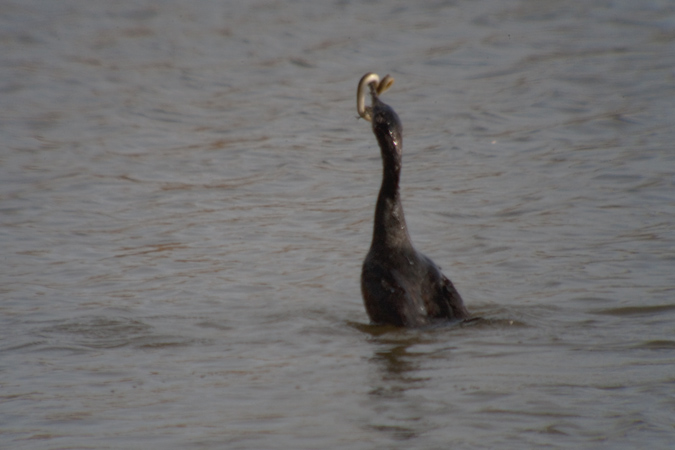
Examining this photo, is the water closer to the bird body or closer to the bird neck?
the bird body

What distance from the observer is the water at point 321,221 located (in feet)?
14.5

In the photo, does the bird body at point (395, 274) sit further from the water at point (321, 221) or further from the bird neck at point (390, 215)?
the water at point (321, 221)

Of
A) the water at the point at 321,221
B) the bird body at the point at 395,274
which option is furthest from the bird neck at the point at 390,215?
the water at the point at 321,221

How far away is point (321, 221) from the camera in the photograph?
8617mm

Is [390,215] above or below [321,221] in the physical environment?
Result: above

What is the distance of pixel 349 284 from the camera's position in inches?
279

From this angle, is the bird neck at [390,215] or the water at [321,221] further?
the bird neck at [390,215]

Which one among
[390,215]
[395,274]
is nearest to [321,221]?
[390,215]

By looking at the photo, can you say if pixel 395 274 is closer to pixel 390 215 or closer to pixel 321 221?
pixel 390 215

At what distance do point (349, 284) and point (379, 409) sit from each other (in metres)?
2.71

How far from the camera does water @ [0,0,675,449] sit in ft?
14.5

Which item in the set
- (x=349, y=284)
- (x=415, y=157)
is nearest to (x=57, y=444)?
(x=349, y=284)

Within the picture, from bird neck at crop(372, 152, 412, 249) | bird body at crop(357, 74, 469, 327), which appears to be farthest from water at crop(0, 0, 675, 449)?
bird neck at crop(372, 152, 412, 249)

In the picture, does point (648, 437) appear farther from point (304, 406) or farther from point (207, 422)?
point (207, 422)
